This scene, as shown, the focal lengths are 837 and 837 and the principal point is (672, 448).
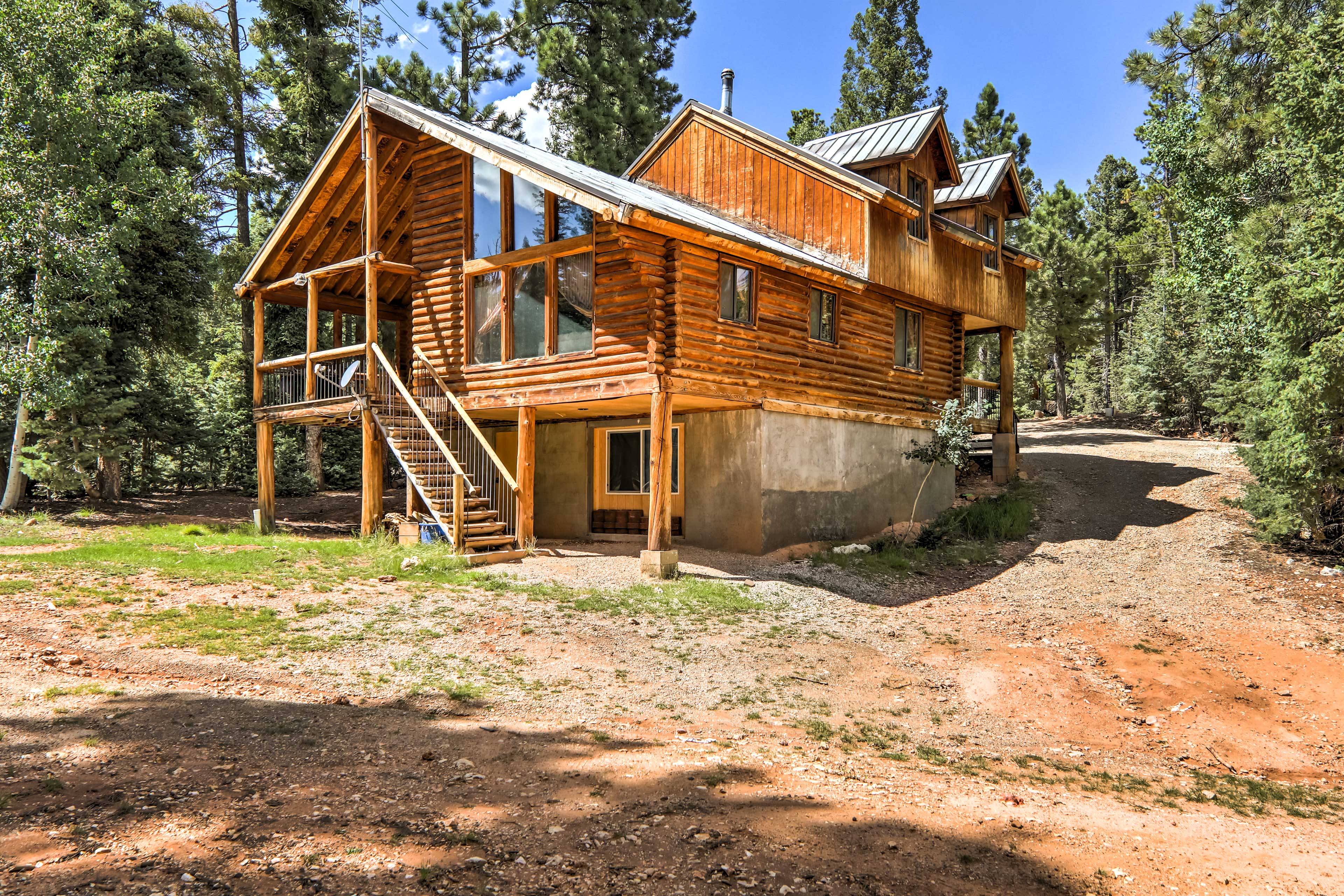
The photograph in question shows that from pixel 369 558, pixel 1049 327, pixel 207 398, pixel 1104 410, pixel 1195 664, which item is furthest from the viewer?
pixel 1104 410

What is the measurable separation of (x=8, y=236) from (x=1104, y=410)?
40037 mm

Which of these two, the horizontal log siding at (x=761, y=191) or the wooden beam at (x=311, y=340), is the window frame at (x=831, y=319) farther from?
the wooden beam at (x=311, y=340)

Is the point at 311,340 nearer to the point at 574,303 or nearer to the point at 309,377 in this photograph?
the point at 309,377

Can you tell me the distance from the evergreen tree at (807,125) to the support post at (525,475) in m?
26.8

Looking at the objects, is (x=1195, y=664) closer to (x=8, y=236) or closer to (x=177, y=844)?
(x=177, y=844)

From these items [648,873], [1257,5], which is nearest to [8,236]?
[648,873]

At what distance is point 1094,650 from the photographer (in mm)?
10562

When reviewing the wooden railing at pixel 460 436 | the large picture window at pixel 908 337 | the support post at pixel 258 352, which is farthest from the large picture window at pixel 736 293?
the support post at pixel 258 352

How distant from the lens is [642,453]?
685 inches

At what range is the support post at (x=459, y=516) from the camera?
13000 mm

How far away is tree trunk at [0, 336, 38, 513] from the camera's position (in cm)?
1839

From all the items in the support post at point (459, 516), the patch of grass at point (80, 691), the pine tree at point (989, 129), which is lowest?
the patch of grass at point (80, 691)

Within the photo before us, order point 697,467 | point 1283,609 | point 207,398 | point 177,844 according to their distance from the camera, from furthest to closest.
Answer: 1. point 207,398
2. point 697,467
3. point 1283,609
4. point 177,844

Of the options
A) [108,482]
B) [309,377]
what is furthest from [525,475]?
[108,482]
